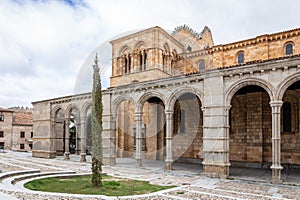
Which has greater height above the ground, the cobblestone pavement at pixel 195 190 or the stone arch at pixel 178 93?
the stone arch at pixel 178 93

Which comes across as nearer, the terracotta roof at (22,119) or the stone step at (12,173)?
the stone step at (12,173)

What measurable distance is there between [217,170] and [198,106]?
8.26 metres

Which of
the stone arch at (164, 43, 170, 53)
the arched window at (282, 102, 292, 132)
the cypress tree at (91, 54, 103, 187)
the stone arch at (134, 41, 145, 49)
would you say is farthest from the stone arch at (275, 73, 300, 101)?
the stone arch at (134, 41, 145, 49)

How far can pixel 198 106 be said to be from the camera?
69.6ft

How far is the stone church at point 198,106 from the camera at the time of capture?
13255 mm

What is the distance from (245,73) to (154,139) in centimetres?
1119

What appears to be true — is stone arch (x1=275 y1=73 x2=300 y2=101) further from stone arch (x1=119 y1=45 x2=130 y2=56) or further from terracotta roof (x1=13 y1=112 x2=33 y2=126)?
terracotta roof (x1=13 y1=112 x2=33 y2=126)

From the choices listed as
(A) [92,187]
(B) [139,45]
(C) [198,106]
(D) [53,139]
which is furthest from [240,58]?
(D) [53,139]

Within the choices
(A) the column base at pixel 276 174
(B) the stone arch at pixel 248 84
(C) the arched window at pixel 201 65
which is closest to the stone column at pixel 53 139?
(C) the arched window at pixel 201 65

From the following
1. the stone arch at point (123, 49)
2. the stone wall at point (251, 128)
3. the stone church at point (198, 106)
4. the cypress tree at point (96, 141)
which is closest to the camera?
the cypress tree at point (96, 141)

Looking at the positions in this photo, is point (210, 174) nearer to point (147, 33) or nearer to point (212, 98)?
point (212, 98)

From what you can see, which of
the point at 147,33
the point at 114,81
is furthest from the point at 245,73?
the point at 114,81

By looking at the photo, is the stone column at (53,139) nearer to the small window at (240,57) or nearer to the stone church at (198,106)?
the stone church at (198,106)

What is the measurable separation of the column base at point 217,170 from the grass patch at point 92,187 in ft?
11.5
